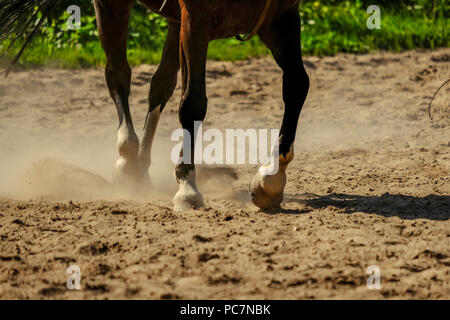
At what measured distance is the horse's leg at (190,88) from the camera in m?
3.98

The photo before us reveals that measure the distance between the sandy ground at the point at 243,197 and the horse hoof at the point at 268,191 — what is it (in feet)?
0.27

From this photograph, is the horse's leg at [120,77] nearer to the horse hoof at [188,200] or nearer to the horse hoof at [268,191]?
the horse hoof at [188,200]

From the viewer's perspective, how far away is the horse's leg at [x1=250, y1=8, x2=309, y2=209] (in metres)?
4.23

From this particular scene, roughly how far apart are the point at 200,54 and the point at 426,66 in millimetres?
4532

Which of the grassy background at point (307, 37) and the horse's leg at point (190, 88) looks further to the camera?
the grassy background at point (307, 37)

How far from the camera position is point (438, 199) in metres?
4.36

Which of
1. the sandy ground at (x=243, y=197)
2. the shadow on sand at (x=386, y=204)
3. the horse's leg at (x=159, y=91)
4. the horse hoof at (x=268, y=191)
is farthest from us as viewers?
the horse's leg at (x=159, y=91)

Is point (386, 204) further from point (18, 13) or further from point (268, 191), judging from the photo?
point (18, 13)

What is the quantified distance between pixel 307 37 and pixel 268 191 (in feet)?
17.1

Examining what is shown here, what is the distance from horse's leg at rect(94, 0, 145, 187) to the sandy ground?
0.64 ft

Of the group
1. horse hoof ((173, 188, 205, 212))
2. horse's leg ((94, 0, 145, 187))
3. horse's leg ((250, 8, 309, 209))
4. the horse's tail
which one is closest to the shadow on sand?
horse's leg ((250, 8, 309, 209))

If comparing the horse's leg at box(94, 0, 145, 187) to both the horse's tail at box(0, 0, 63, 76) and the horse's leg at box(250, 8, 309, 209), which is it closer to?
the horse's tail at box(0, 0, 63, 76)

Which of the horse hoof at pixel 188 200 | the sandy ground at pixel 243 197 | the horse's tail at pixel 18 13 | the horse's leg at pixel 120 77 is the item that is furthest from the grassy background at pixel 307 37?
the horse hoof at pixel 188 200
